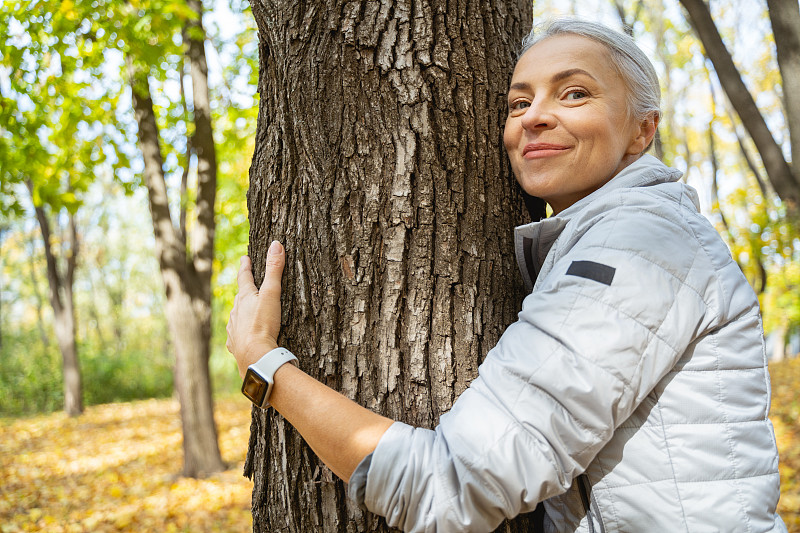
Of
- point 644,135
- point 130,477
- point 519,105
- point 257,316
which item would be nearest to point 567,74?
point 519,105

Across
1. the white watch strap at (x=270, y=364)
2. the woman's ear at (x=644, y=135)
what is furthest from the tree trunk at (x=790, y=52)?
the white watch strap at (x=270, y=364)

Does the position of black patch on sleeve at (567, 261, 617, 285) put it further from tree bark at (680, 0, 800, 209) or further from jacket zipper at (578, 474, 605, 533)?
tree bark at (680, 0, 800, 209)

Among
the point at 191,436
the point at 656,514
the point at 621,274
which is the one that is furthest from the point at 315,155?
the point at 191,436

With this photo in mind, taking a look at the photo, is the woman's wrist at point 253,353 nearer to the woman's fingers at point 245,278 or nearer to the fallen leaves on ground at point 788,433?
the woman's fingers at point 245,278

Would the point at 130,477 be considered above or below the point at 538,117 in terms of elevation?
below

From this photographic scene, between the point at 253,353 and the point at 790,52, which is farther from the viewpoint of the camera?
the point at 790,52

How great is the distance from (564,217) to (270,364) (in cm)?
84

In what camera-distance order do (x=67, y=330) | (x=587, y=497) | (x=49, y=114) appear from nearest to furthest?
(x=587, y=497) → (x=49, y=114) → (x=67, y=330)

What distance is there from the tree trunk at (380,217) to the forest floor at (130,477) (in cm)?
530

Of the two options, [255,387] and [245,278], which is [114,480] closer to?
[245,278]

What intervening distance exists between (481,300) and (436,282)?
0.15m

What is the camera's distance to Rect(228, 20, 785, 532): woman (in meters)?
1.10

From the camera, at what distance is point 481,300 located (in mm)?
A: 1642

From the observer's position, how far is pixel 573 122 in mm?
1551
